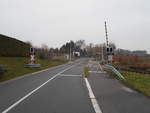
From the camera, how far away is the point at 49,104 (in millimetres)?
7656

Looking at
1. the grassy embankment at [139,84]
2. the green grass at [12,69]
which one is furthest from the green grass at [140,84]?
the green grass at [12,69]

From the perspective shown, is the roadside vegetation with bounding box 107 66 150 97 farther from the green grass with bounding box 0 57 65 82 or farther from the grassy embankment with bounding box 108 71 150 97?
Result: the green grass with bounding box 0 57 65 82

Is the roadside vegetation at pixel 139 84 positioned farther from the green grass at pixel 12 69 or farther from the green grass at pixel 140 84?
the green grass at pixel 12 69

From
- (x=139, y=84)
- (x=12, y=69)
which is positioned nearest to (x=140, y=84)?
(x=139, y=84)

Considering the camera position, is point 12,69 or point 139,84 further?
point 12,69

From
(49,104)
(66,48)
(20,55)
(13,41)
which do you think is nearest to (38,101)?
(49,104)

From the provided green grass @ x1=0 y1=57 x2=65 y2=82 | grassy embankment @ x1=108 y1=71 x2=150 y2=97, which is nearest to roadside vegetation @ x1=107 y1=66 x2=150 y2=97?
grassy embankment @ x1=108 y1=71 x2=150 y2=97

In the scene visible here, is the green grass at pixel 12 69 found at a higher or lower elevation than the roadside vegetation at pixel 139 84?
higher

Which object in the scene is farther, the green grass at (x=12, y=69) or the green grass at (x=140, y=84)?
the green grass at (x=12, y=69)

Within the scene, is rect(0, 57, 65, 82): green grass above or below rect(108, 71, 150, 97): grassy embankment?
above

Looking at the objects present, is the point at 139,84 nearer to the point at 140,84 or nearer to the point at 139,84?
the point at 139,84

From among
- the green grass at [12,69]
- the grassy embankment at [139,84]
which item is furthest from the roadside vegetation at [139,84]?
the green grass at [12,69]

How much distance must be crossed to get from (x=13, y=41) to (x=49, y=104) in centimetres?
2660

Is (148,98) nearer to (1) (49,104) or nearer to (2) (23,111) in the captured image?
(1) (49,104)
